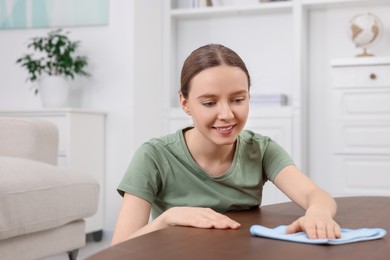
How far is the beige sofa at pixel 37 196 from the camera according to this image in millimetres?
1948

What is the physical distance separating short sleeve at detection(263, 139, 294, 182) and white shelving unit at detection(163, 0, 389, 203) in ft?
7.51

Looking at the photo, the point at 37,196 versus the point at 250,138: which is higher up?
the point at 250,138

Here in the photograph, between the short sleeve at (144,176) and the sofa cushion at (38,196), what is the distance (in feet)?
2.56

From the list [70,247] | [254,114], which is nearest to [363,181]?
[254,114]

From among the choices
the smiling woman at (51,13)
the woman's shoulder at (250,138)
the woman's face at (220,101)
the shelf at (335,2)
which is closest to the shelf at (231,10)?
the shelf at (335,2)

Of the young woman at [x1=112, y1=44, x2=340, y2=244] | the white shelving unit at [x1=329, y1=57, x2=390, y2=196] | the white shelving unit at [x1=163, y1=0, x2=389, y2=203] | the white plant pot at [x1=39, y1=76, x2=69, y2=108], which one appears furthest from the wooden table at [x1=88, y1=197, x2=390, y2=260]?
the white plant pot at [x1=39, y1=76, x2=69, y2=108]

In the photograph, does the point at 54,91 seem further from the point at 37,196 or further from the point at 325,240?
the point at 325,240

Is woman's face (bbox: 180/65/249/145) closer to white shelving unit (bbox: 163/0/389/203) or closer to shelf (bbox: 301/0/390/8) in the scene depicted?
white shelving unit (bbox: 163/0/389/203)

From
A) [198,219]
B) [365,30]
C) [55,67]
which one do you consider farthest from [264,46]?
[198,219]

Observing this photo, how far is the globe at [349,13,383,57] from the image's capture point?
3562mm

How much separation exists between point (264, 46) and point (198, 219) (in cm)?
316

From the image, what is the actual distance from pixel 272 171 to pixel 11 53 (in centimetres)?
306

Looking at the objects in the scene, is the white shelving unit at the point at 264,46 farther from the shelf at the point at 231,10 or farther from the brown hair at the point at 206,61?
the brown hair at the point at 206,61

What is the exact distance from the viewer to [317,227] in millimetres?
882
